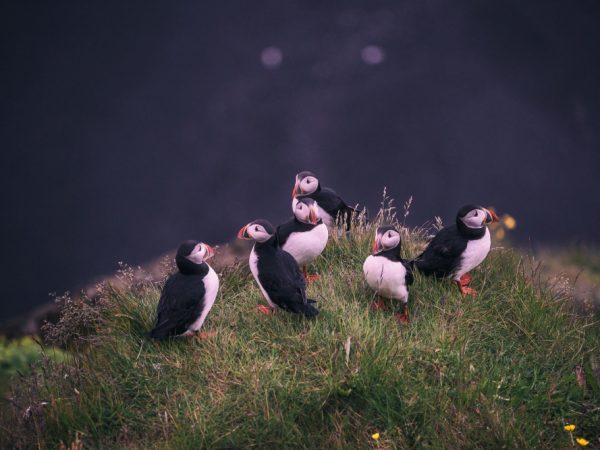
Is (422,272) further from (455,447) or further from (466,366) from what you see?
(455,447)

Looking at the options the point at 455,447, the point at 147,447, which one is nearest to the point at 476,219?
the point at 455,447

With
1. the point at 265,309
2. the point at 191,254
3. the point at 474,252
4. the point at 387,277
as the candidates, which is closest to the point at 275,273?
the point at 265,309

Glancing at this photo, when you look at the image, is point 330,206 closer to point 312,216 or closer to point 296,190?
point 296,190

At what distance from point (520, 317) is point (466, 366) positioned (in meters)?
1.08

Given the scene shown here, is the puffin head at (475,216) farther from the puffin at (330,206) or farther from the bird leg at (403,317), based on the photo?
the puffin at (330,206)

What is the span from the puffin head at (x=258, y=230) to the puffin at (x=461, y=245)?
5.26 feet

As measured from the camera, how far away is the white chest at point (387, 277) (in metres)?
5.35

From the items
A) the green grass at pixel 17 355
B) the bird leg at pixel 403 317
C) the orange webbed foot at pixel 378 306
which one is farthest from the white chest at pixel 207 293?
the green grass at pixel 17 355

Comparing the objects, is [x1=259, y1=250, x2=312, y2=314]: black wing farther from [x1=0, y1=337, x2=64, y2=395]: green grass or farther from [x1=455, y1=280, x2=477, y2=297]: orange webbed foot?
[x1=0, y1=337, x2=64, y2=395]: green grass

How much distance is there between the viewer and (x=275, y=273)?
5289 millimetres

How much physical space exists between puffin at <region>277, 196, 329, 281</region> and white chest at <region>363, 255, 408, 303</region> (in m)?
0.74

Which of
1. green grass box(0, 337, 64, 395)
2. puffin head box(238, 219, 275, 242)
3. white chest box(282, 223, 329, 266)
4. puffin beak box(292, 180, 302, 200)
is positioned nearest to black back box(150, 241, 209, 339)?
puffin head box(238, 219, 275, 242)

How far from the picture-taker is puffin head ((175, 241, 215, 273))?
16.4 ft

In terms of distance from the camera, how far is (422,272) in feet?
19.6
